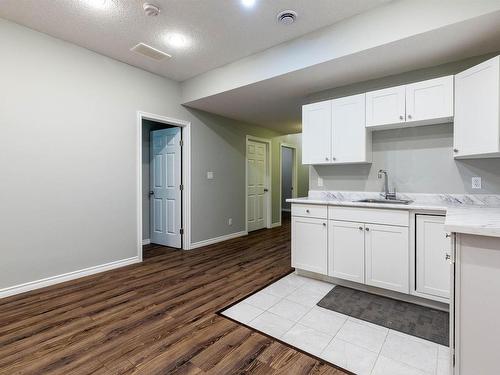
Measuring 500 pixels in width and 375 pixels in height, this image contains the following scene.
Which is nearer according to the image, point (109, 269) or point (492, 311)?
point (492, 311)

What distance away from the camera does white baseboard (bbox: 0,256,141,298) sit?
8.49 feet

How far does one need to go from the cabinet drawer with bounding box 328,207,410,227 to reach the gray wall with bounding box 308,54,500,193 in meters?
0.59

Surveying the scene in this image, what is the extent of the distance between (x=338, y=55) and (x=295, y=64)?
0.46m

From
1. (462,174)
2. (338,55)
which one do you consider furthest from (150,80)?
(462,174)

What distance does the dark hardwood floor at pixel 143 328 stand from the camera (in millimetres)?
1642

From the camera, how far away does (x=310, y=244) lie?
299cm

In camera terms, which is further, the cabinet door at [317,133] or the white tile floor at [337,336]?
the cabinet door at [317,133]

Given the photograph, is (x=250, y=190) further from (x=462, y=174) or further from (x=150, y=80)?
(x=462, y=174)

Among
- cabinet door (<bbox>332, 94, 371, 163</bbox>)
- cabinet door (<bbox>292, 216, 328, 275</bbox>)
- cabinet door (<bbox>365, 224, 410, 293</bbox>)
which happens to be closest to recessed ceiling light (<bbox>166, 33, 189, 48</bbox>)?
cabinet door (<bbox>332, 94, 371, 163</bbox>)

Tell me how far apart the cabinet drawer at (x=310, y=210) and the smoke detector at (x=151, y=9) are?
92.4 inches

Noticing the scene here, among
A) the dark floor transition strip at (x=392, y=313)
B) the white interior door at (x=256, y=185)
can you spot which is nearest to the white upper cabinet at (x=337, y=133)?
the dark floor transition strip at (x=392, y=313)

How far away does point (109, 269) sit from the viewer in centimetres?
334

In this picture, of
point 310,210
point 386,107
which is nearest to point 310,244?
point 310,210

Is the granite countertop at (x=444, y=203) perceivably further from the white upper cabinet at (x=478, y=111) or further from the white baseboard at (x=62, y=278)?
the white baseboard at (x=62, y=278)
